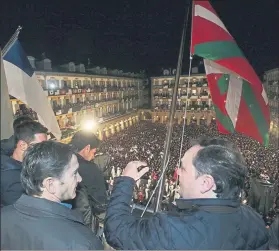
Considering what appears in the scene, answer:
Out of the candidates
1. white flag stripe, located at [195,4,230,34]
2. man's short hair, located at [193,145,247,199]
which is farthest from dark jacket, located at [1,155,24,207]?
white flag stripe, located at [195,4,230,34]

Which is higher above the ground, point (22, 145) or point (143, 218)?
point (22, 145)

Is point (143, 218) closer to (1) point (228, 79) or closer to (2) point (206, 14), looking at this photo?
(2) point (206, 14)

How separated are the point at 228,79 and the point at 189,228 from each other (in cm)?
434

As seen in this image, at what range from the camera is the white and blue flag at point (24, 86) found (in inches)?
187

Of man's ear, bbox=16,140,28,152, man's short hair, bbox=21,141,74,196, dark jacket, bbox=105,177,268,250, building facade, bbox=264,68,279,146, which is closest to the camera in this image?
dark jacket, bbox=105,177,268,250

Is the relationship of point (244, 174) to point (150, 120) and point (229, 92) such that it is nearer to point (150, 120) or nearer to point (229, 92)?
point (229, 92)

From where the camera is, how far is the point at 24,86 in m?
4.88

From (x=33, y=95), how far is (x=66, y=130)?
27691 millimetres

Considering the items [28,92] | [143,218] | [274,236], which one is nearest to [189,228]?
[143,218]

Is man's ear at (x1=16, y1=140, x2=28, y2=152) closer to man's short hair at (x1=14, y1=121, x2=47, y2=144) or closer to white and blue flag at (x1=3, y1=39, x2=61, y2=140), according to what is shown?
man's short hair at (x1=14, y1=121, x2=47, y2=144)

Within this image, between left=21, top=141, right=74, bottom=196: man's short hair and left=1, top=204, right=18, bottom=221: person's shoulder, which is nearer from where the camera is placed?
left=1, top=204, right=18, bottom=221: person's shoulder

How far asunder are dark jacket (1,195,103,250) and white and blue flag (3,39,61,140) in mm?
3099

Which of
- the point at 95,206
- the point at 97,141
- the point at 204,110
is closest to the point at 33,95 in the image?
the point at 97,141

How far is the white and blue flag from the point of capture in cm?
474
